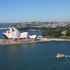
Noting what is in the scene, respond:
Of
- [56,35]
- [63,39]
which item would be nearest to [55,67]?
[63,39]

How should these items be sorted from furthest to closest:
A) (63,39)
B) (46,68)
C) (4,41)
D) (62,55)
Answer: (63,39) < (4,41) < (62,55) < (46,68)

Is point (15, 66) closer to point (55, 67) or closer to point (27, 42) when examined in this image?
point (55, 67)

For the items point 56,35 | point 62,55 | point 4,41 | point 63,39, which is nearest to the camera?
point 62,55

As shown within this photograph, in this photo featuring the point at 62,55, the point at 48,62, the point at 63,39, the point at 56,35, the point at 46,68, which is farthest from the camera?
the point at 56,35

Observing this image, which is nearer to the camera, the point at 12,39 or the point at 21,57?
the point at 21,57

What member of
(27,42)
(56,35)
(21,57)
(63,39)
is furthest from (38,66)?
(56,35)

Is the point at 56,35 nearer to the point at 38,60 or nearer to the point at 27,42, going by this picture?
the point at 27,42

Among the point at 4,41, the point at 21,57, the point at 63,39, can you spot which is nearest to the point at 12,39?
the point at 4,41

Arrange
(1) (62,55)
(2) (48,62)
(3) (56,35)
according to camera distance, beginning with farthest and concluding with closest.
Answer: (3) (56,35) → (1) (62,55) → (2) (48,62)

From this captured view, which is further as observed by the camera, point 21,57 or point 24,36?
point 24,36
